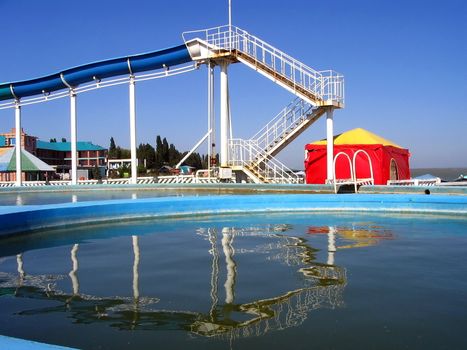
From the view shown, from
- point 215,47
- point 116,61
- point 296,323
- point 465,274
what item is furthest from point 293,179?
point 296,323

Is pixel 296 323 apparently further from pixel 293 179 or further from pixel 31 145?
pixel 31 145

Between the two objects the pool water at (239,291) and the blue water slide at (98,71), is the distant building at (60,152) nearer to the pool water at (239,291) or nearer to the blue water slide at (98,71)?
the blue water slide at (98,71)

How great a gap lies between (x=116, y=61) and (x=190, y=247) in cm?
1560

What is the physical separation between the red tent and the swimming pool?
927cm

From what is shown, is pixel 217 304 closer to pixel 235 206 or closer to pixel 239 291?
pixel 239 291

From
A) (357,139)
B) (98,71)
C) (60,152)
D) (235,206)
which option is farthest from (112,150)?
(235,206)

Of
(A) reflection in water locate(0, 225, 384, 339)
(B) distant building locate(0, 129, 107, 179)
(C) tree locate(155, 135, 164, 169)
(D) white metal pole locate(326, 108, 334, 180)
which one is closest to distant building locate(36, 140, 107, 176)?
(B) distant building locate(0, 129, 107, 179)

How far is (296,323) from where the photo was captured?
2.99 meters

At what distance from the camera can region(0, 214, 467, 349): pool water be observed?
2.81 m

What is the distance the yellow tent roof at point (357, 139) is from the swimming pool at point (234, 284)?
33.2 ft

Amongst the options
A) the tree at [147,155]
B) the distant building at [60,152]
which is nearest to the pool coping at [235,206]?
the distant building at [60,152]

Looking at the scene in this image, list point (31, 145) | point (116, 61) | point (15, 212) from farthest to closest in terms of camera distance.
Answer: point (31, 145)
point (116, 61)
point (15, 212)

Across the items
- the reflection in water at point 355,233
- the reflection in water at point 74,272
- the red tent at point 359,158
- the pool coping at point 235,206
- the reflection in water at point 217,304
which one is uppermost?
the red tent at point 359,158

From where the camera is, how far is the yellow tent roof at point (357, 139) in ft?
59.2
